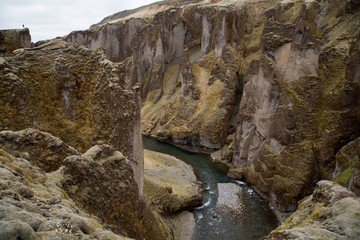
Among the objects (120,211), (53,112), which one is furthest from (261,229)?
(53,112)

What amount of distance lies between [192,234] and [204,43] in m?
47.5

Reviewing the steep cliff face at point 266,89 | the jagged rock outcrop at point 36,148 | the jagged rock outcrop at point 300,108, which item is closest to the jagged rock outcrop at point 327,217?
the jagged rock outcrop at point 36,148

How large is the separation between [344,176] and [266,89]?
45.7 feet

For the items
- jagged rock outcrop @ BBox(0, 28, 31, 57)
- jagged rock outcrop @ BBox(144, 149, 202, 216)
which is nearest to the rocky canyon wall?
jagged rock outcrop @ BBox(144, 149, 202, 216)

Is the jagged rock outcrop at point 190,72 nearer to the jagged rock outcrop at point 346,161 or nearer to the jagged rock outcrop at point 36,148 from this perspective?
the jagged rock outcrop at point 346,161

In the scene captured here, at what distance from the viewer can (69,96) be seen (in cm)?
1370

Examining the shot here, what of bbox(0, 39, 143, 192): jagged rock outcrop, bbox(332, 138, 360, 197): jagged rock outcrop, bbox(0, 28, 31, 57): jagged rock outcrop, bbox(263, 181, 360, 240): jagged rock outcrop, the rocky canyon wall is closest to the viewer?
the rocky canyon wall

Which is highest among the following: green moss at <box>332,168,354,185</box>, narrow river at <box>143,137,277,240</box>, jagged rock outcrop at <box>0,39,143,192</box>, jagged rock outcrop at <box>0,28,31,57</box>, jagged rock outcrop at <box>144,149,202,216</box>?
jagged rock outcrop at <box>0,28,31,57</box>

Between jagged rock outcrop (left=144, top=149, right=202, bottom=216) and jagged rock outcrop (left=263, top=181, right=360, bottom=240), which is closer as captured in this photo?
jagged rock outcrop (left=263, top=181, right=360, bottom=240)

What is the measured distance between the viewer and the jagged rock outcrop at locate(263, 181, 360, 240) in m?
6.98

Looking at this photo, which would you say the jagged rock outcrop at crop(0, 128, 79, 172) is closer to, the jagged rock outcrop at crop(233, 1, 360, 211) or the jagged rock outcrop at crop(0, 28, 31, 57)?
the jagged rock outcrop at crop(0, 28, 31, 57)

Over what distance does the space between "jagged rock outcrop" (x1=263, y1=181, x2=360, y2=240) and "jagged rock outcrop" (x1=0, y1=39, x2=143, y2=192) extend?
10026 millimetres

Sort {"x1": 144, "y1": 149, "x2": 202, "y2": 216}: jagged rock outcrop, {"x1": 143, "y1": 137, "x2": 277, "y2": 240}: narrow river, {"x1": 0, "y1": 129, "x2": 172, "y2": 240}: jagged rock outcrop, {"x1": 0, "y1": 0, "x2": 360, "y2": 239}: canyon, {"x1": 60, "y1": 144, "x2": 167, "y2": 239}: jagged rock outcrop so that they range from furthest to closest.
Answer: {"x1": 144, "y1": 149, "x2": 202, "y2": 216}: jagged rock outcrop < {"x1": 143, "y1": 137, "x2": 277, "y2": 240}: narrow river < {"x1": 0, "y1": 0, "x2": 360, "y2": 239}: canyon < {"x1": 60, "y1": 144, "x2": 167, "y2": 239}: jagged rock outcrop < {"x1": 0, "y1": 129, "x2": 172, "y2": 240}: jagged rock outcrop

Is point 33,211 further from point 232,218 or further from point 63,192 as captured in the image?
point 232,218
